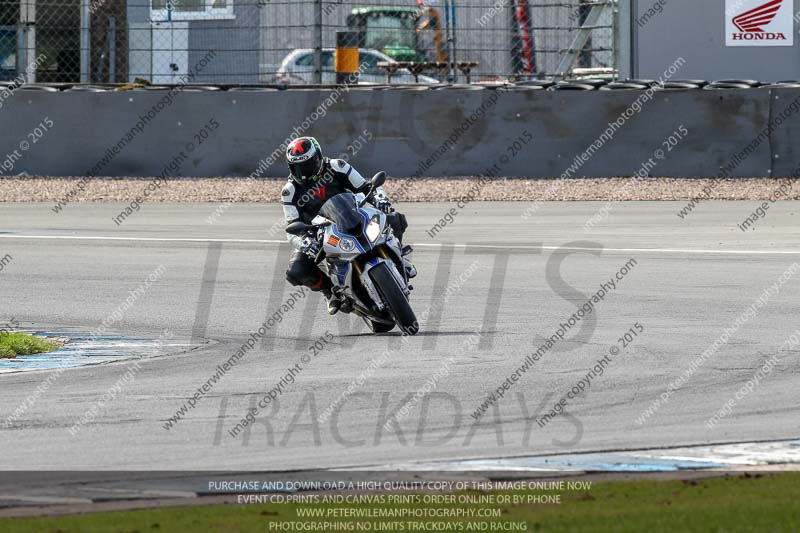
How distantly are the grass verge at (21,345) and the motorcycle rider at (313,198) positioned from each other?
2.01m

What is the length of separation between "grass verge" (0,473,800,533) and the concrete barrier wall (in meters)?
15.0

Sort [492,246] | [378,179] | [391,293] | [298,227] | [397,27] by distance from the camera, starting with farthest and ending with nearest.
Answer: [397,27] → [492,246] → [298,227] → [378,179] → [391,293]

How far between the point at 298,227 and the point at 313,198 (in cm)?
42

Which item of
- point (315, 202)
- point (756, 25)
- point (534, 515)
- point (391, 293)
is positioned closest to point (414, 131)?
point (756, 25)

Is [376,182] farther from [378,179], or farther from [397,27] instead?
[397,27]

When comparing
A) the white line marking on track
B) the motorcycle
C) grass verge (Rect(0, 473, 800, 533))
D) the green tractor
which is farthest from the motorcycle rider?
the green tractor

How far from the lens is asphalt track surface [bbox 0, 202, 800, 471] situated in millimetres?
7363

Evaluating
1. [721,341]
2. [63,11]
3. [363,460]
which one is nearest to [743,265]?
[721,341]

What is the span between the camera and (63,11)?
77.3ft

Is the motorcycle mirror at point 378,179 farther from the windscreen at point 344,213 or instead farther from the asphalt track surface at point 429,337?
the asphalt track surface at point 429,337

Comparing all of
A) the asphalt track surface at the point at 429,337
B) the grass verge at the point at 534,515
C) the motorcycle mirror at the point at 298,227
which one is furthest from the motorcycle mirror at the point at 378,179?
the grass verge at the point at 534,515

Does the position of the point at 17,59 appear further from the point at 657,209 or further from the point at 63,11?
the point at 657,209

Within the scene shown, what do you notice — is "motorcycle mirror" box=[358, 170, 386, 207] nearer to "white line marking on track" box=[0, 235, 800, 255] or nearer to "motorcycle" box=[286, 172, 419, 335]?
A: "motorcycle" box=[286, 172, 419, 335]

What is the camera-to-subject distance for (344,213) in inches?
428
